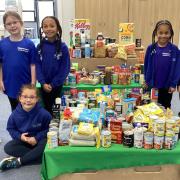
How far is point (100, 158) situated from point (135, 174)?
Answer: 0.23 m

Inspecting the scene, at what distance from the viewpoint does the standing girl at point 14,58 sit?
→ 2342mm

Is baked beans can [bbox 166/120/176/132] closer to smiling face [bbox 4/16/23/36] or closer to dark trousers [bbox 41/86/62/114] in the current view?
dark trousers [bbox 41/86/62/114]

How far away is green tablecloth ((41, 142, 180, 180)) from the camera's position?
1569mm

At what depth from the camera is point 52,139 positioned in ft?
5.16

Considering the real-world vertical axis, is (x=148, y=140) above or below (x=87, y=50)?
below

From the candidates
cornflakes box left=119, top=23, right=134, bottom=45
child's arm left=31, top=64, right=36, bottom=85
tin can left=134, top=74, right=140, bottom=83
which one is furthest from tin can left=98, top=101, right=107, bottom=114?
cornflakes box left=119, top=23, right=134, bottom=45

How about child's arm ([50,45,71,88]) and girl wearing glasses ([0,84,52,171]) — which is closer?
girl wearing glasses ([0,84,52,171])

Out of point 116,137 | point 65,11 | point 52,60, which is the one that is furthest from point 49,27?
point 65,11

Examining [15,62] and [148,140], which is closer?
[148,140]

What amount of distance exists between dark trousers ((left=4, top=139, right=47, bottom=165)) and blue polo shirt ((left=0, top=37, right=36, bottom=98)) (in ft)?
1.49

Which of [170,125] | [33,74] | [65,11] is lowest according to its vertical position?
[170,125]

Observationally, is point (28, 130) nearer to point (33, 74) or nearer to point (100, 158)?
point (33, 74)

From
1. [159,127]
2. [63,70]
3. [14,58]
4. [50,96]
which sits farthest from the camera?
[50,96]

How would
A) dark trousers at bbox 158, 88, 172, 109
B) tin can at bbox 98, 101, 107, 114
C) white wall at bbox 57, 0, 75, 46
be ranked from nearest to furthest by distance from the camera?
tin can at bbox 98, 101, 107, 114, dark trousers at bbox 158, 88, 172, 109, white wall at bbox 57, 0, 75, 46
